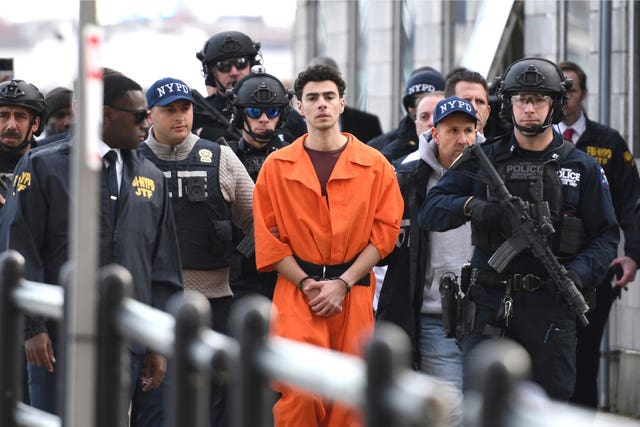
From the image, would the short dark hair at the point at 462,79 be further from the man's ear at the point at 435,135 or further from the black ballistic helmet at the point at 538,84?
the black ballistic helmet at the point at 538,84

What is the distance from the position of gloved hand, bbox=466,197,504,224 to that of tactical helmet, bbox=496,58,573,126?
48cm

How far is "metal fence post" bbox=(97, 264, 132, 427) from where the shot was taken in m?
4.68

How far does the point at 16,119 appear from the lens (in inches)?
366

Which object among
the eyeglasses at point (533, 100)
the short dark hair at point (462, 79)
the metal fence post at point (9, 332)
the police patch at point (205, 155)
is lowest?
the metal fence post at point (9, 332)

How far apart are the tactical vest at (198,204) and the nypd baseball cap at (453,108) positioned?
1.13 m

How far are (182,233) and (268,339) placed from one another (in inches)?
198

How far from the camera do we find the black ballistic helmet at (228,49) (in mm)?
10578

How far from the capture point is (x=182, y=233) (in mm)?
8812

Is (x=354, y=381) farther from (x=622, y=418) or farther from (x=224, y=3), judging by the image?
(x=224, y=3)

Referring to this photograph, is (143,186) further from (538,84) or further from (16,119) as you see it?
(16,119)

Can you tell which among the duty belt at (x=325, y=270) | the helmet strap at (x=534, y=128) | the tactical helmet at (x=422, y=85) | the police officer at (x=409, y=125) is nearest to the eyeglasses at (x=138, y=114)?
the duty belt at (x=325, y=270)

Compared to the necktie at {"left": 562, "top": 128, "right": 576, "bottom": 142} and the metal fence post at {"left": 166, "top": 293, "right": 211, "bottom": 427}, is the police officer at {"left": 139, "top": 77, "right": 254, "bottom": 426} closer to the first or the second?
the necktie at {"left": 562, "top": 128, "right": 576, "bottom": 142}

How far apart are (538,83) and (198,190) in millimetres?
1805

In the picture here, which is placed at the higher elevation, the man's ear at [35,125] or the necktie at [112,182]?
the man's ear at [35,125]
